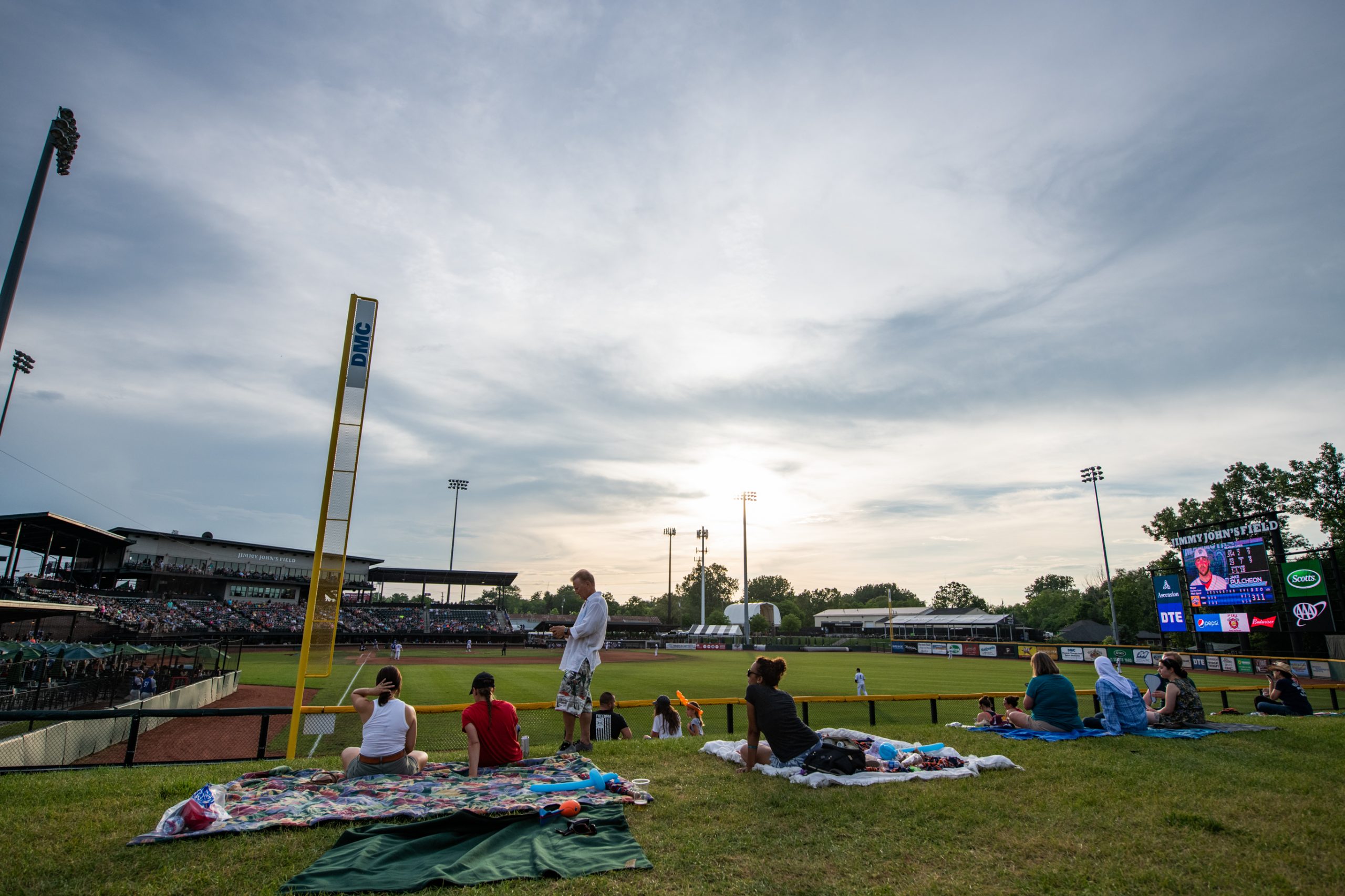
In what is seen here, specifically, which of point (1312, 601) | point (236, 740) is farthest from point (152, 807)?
point (1312, 601)

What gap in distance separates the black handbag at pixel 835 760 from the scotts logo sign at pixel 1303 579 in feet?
121

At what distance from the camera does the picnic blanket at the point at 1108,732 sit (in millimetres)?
8438

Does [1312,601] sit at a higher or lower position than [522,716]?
higher

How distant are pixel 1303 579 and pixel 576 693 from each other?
3899 cm

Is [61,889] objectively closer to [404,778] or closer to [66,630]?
[404,778]

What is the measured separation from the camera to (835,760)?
20.5 ft

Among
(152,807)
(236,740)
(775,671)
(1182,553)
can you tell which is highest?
(1182,553)

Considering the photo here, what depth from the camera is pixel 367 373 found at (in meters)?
9.61

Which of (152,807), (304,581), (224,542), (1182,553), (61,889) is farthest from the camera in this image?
(304,581)

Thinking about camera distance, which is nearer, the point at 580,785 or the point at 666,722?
the point at 580,785

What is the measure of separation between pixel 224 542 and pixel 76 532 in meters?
22.7

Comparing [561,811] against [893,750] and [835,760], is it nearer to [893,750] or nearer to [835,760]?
[835,760]

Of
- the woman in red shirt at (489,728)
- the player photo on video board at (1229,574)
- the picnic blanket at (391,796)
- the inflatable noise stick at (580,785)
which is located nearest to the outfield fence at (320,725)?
the woman in red shirt at (489,728)

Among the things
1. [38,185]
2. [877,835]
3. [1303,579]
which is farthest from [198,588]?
[1303,579]
